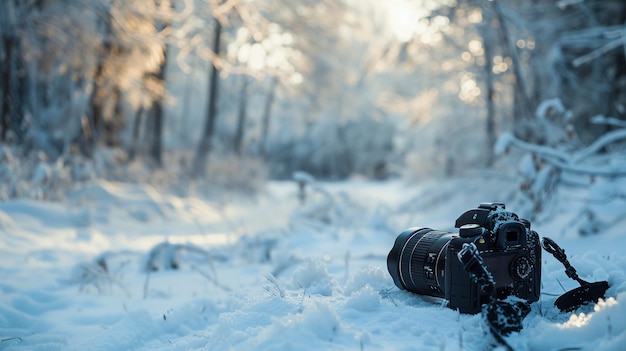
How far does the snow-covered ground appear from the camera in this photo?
2.26m

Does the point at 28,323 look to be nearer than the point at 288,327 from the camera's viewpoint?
No

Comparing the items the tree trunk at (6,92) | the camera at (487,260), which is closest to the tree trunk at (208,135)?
the tree trunk at (6,92)

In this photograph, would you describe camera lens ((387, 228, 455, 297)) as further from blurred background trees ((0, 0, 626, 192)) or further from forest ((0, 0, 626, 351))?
blurred background trees ((0, 0, 626, 192))

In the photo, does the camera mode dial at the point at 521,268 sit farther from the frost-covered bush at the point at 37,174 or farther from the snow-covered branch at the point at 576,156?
the frost-covered bush at the point at 37,174

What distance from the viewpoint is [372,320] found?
255cm

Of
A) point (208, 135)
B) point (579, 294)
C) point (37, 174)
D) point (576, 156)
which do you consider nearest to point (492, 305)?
point (579, 294)

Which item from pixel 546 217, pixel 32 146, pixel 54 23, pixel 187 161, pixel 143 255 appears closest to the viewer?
pixel 143 255

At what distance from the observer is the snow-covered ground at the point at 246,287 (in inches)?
88.9

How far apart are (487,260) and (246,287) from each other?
2.13 metres

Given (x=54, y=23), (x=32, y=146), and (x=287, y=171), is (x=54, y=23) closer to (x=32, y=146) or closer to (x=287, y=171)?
(x=32, y=146)

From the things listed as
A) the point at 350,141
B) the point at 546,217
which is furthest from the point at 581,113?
the point at 350,141

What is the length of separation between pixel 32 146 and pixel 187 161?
280 inches

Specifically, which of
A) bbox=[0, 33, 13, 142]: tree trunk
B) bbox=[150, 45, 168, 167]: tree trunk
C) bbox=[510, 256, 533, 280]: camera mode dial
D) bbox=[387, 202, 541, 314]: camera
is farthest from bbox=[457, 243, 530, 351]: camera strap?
bbox=[150, 45, 168, 167]: tree trunk

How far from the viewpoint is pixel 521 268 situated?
8.20ft
